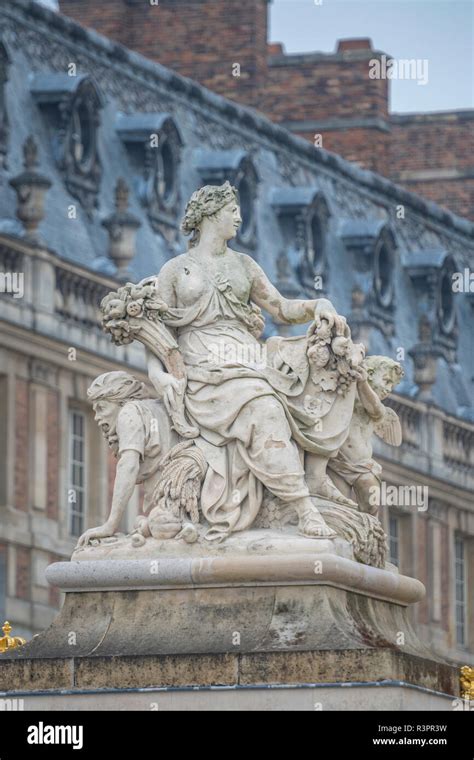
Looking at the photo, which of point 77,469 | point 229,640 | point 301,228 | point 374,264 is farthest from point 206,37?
point 229,640

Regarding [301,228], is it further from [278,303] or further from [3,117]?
[278,303]

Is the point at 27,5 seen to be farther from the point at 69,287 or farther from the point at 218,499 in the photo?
the point at 218,499

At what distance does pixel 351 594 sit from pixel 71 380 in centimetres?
3301

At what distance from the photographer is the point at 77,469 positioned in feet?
199

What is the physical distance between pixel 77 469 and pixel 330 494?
107 ft

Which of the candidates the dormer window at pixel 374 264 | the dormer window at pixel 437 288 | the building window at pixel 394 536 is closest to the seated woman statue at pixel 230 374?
the building window at pixel 394 536

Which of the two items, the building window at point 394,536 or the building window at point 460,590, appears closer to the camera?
the building window at point 394,536

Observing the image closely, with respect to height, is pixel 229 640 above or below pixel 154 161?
below

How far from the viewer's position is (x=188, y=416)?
2812 centimetres

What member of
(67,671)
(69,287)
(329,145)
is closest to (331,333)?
(67,671)

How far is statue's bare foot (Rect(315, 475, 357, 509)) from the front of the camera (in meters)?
28.3

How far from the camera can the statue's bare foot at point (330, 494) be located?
1113 inches

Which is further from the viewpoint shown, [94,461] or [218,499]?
[94,461]

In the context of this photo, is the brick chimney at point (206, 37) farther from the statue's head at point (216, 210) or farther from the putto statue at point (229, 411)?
the putto statue at point (229, 411)
